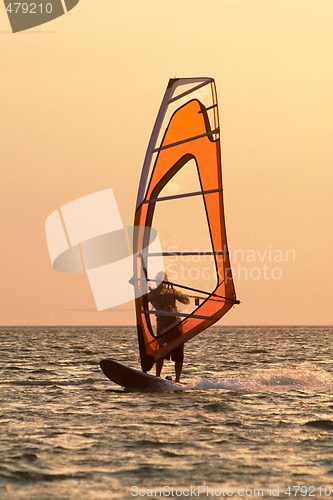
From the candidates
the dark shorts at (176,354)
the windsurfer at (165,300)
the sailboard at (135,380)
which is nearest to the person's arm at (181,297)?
the windsurfer at (165,300)

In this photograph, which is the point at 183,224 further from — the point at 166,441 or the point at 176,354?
the point at 166,441

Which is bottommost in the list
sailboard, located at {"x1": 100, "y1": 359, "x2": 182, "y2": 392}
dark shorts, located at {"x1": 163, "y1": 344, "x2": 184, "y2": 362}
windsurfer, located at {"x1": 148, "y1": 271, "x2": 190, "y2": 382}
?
sailboard, located at {"x1": 100, "y1": 359, "x2": 182, "y2": 392}

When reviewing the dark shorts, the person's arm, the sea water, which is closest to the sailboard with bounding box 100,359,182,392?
the sea water

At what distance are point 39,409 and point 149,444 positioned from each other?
3380 mm

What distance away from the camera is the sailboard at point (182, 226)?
1538 centimetres

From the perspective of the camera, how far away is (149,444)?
33.4ft

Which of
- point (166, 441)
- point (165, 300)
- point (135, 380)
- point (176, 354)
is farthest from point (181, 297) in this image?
point (166, 441)

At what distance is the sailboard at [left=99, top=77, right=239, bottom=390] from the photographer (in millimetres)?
15375

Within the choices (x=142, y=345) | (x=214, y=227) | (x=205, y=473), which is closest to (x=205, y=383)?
(x=142, y=345)

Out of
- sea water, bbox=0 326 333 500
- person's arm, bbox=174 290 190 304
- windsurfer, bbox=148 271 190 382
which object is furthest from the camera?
person's arm, bbox=174 290 190 304

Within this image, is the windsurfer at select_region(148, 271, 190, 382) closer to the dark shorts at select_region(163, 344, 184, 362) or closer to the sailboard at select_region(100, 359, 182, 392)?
the dark shorts at select_region(163, 344, 184, 362)

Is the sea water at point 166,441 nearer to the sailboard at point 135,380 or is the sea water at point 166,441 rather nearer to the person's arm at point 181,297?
the sailboard at point 135,380

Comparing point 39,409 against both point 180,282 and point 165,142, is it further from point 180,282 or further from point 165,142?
point 165,142

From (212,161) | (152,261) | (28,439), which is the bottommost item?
(28,439)
